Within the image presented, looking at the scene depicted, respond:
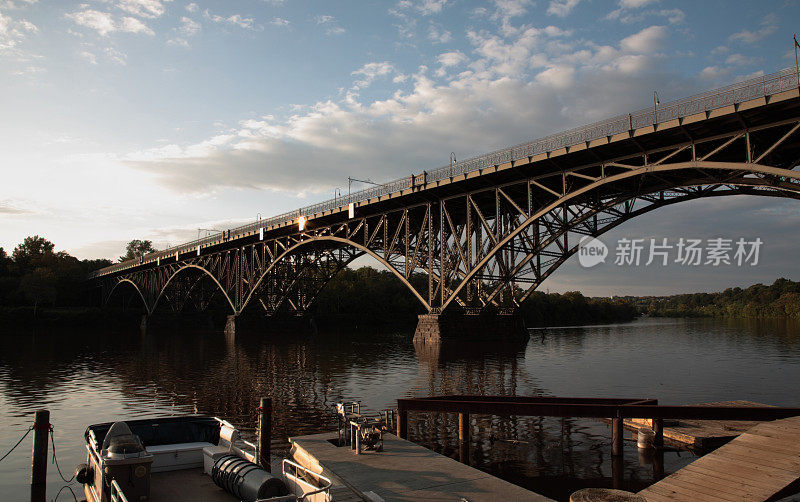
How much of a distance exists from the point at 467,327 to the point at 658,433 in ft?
107

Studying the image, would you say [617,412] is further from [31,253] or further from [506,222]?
[31,253]

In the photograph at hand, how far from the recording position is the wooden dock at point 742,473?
371 inches

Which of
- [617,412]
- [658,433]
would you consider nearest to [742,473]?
[617,412]

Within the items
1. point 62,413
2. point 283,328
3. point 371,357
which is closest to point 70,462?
point 62,413

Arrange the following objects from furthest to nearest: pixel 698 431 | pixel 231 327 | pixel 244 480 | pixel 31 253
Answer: pixel 31 253 < pixel 231 327 < pixel 698 431 < pixel 244 480

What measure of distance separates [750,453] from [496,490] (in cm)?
592

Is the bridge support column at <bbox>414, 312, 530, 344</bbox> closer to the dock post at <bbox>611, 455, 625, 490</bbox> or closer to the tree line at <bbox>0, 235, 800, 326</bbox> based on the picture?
the dock post at <bbox>611, 455, 625, 490</bbox>

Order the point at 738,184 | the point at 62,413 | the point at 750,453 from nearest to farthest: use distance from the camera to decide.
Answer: the point at 750,453, the point at 62,413, the point at 738,184

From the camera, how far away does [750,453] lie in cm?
1101

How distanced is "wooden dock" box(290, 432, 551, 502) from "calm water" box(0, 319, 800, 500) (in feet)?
7.30

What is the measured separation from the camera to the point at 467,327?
4712cm

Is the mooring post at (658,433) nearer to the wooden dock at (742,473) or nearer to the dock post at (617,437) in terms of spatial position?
the dock post at (617,437)

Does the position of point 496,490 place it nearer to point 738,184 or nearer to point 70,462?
point 70,462

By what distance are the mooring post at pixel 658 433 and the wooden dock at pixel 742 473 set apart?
2.85 meters
